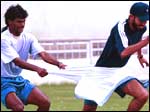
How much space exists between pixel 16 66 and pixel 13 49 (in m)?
0.22

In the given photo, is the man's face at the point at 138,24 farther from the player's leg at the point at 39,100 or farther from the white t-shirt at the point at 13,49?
the player's leg at the point at 39,100

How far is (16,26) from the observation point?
723 centimetres

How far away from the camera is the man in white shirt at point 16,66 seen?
23.3 ft

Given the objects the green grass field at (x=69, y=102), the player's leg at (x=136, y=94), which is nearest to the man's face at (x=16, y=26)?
the player's leg at (x=136, y=94)

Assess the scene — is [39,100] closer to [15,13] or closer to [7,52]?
[7,52]

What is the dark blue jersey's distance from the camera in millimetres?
7285

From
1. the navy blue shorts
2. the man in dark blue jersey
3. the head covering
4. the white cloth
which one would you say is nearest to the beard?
the man in dark blue jersey

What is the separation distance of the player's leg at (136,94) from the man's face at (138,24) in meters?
0.58

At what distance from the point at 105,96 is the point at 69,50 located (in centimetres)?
1126

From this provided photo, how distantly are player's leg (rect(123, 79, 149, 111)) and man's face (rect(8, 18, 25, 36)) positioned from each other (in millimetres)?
1287

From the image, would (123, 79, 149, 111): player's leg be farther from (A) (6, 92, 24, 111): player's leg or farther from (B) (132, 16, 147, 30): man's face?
(A) (6, 92, 24, 111): player's leg

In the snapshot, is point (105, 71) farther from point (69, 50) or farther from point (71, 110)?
point (69, 50)

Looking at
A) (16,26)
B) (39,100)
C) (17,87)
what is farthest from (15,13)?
(39,100)

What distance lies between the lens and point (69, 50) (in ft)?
61.6
